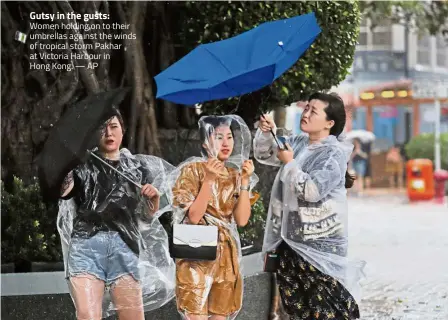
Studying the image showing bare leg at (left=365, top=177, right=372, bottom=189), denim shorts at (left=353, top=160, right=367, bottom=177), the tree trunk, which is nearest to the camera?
the tree trunk

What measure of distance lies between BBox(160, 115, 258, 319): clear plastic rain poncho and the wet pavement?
8.17 feet

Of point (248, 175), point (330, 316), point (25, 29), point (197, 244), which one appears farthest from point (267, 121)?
point (25, 29)

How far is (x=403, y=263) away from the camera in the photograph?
32.5 feet

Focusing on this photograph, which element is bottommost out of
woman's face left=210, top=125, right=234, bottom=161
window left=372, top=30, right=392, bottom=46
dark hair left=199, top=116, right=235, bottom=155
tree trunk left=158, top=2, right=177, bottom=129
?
woman's face left=210, top=125, right=234, bottom=161

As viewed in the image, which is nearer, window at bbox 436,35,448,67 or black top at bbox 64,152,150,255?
black top at bbox 64,152,150,255

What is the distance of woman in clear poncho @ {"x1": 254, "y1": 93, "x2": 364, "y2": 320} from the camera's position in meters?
5.06

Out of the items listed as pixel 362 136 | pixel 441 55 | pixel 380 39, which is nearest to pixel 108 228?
pixel 362 136

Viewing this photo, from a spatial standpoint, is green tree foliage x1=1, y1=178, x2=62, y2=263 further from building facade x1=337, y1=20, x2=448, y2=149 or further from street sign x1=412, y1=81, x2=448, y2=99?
building facade x1=337, y1=20, x2=448, y2=149

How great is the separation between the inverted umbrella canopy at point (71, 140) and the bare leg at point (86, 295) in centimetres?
47

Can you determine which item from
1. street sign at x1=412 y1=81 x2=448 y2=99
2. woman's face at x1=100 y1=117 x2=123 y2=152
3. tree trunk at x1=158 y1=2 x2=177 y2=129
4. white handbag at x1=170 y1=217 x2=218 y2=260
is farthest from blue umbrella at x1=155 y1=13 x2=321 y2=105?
street sign at x1=412 y1=81 x2=448 y2=99

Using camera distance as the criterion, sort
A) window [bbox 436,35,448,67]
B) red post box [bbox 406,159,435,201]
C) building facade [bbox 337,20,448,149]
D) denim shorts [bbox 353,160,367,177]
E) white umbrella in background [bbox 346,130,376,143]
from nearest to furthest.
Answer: red post box [bbox 406,159,435,201] < denim shorts [bbox 353,160,367,177] < white umbrella in background [bbox 346,130,376,143] < building facade [bbox 337,20,448,149] < window [bbox 436,35,448,67]

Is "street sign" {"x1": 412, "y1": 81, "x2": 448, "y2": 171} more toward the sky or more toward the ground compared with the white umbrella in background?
more toward the sky

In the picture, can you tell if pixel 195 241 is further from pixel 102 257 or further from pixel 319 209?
pixel 319 209

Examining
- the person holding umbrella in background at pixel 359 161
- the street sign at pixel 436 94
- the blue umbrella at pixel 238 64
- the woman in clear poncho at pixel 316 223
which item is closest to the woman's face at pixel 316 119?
the woman in clear poncho at pixel 316 223
